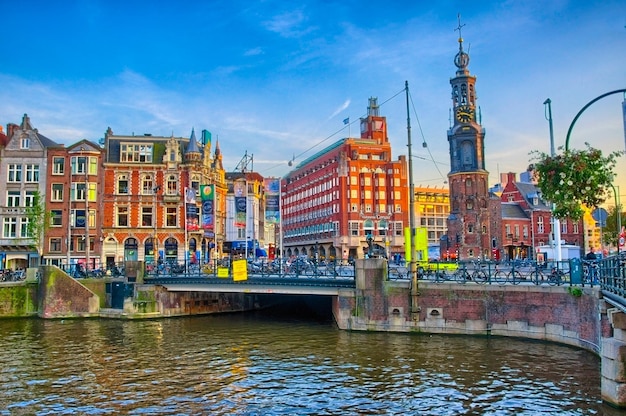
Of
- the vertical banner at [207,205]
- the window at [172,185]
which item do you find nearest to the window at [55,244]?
the window at [172,185]

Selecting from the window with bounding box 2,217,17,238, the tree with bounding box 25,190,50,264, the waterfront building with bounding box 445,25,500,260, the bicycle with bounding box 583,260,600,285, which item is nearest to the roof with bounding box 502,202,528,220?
the waterfront building with bounding box 445,25,500,260

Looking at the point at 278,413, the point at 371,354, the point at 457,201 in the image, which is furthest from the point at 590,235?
the point at 278,413

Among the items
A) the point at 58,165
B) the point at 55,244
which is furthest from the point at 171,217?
the point at 58,165

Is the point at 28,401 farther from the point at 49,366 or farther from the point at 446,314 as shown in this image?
the point at 446,314

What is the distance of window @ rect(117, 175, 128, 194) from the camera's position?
6253 cm

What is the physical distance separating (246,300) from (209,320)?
22.4 ft

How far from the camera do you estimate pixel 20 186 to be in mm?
60469

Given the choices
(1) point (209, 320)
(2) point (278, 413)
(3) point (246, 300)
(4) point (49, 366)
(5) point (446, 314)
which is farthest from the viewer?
(3) point (246, 300)

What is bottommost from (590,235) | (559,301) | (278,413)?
(278,413)

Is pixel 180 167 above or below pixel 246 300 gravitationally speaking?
above

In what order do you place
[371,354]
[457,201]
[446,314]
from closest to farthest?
1. [371,354]
2. [446,314]
3. [457,201]

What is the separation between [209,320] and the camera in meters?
40.8

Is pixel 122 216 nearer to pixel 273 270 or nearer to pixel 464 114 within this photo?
pixel 273 270

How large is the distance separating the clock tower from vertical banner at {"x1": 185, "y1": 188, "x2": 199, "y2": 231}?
47233 millimetres
